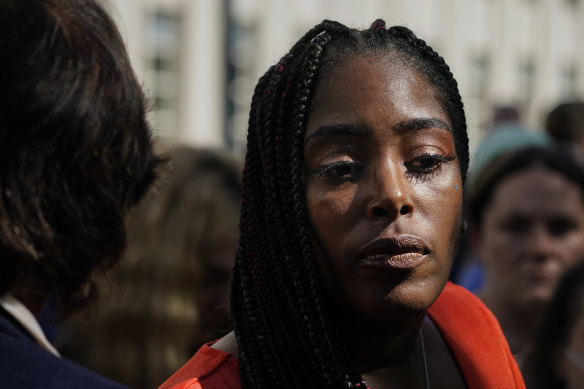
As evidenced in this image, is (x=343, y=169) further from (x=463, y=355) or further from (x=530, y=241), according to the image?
(x=530, y=241)

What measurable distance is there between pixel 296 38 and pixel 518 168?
12269 mm

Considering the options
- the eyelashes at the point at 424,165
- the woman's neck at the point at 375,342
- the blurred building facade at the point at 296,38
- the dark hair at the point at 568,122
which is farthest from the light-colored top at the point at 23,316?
the blurred building facade at the point at 296,38

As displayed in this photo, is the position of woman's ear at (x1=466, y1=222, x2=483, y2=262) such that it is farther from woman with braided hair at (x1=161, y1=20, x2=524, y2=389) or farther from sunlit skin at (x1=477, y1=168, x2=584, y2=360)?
woman with braided hair at (x1=161, y1=20, x2=524, y2=389)

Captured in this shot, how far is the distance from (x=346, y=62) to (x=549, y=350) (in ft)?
7.04

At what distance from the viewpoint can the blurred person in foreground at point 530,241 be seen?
4.11 m

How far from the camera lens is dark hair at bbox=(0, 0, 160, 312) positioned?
2080 mm

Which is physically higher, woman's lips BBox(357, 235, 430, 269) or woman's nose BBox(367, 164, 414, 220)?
woman's nose BBox(367, 164, 414, 220)

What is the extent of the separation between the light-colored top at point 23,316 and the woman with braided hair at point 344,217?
0.46 meters

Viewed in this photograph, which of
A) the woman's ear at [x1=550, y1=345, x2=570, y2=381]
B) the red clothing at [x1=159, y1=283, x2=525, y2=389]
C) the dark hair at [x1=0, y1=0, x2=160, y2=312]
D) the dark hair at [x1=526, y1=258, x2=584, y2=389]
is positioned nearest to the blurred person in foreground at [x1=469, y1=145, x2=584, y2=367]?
the dark hair at [x1=526, y1=258, x2=584, y2=389]

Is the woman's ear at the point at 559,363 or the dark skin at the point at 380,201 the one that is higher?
the dark skin at the point at 380,201

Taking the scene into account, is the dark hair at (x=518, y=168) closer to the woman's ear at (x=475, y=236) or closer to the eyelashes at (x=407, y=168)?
the woman's ear at (x=475, y=236)

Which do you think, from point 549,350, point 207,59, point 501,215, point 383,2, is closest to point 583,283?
point 549,350

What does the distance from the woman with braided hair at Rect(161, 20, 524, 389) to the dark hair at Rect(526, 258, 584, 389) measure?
1732 mm

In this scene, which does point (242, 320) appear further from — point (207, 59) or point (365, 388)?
point (207, 59)
